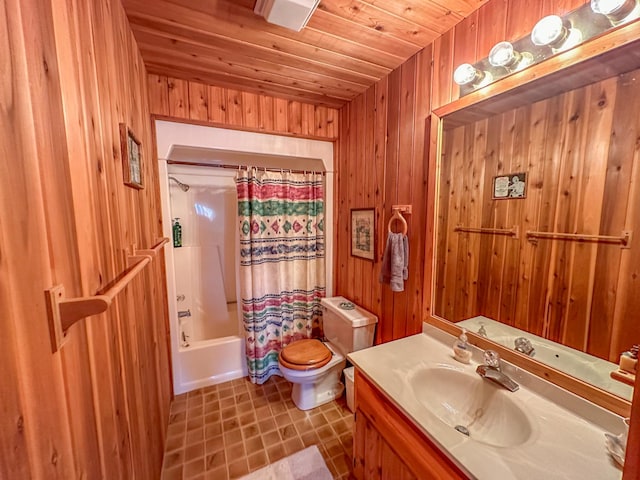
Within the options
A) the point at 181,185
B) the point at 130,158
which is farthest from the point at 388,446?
the point at 181,185

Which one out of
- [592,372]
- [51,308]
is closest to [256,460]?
[51,308]

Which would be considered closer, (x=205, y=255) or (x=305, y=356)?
(x=305, y=356)

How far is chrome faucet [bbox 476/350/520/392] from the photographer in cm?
102

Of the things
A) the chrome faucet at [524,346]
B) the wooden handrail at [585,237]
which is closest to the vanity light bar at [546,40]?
the wooden handrail at [585,237]

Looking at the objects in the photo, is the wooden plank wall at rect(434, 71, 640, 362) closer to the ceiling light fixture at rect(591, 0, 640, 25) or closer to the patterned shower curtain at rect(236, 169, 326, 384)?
the ceiling light fixture at rect(591, 0, 640, 25)

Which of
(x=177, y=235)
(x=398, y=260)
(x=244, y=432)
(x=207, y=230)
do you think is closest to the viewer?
(x=398, y=260)

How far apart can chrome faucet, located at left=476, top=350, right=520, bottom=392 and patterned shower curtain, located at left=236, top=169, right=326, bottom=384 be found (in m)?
1.50

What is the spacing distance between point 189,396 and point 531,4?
3.06m

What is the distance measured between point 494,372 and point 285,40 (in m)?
1.89

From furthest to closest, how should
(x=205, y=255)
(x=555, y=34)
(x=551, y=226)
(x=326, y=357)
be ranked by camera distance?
(x=205, y=255) < (x=326, y=357) < (x=551, y=226) < (x=555, y=34)

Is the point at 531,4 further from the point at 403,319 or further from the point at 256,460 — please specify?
the point at 256,460

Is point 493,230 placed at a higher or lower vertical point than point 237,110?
lower

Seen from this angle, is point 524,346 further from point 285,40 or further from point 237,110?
point 237,110

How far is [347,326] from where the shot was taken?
1.92 meters
